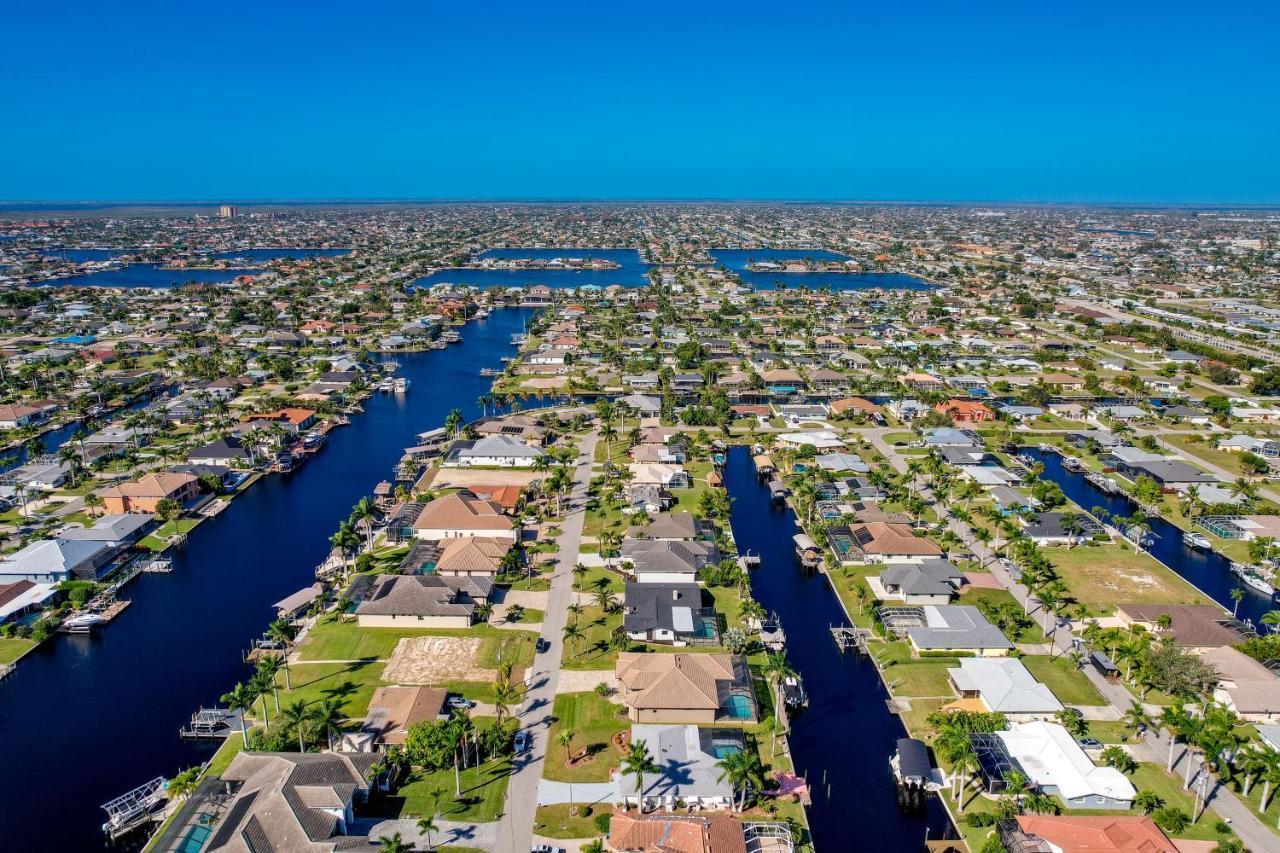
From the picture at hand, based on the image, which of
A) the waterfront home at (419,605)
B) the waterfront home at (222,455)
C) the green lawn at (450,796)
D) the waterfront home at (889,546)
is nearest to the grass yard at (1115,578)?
the waterfront home at (889,546)

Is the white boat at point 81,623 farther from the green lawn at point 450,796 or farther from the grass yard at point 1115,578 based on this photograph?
the grass yard at point 1115,578

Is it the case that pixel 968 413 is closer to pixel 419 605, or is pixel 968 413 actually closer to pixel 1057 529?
pixel 1057 529

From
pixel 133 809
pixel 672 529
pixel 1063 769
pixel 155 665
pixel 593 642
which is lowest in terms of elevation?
pixel 155 665

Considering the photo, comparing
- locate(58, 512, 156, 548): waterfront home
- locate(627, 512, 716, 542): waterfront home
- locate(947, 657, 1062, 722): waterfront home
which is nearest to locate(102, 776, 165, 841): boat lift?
locate(58, 512, 156, 548): waterfront home

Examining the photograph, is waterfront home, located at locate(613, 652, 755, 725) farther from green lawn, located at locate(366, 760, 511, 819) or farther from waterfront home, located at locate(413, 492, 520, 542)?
waterfront home, located at locate(413, 492, 520, 542)

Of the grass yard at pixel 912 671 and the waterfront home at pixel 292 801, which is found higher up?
the waterfront home at pixel 292 801

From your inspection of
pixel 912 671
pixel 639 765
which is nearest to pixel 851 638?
pixel 912 671
